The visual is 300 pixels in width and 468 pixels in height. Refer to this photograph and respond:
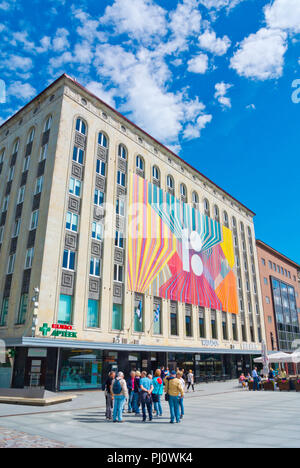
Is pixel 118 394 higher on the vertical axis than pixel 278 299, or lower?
lower

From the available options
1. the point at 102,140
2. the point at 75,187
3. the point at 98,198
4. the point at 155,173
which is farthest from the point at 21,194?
the point at 155,173

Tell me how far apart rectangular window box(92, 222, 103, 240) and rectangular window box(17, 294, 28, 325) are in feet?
24.6

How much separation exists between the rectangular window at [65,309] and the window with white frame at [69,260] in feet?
7.50

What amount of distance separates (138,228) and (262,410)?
69.5 feet

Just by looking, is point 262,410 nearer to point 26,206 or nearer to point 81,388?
point 81,388

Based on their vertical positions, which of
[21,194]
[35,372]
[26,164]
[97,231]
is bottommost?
[35,372]

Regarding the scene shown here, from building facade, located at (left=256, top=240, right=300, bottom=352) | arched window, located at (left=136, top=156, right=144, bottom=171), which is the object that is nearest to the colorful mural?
arched window, located at (left=136, top=156, right=144, bottom=171)

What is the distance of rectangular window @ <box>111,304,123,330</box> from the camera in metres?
29.5

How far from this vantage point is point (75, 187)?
29703 mm

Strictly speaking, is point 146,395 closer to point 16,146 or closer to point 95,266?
point 95,266

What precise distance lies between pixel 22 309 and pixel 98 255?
7.49 meters

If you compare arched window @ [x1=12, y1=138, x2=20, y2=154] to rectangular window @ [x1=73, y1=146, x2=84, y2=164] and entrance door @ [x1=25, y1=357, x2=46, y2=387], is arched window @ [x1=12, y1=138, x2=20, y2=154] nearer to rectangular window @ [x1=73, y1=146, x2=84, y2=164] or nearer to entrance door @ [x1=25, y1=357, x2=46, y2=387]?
rectangular window @ [x1=73, y1=146, x2=84, y2=164]

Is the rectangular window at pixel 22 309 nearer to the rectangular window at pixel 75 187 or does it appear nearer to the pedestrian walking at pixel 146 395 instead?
the rectangular window at pixel 75 187

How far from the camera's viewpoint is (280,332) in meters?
57.3
